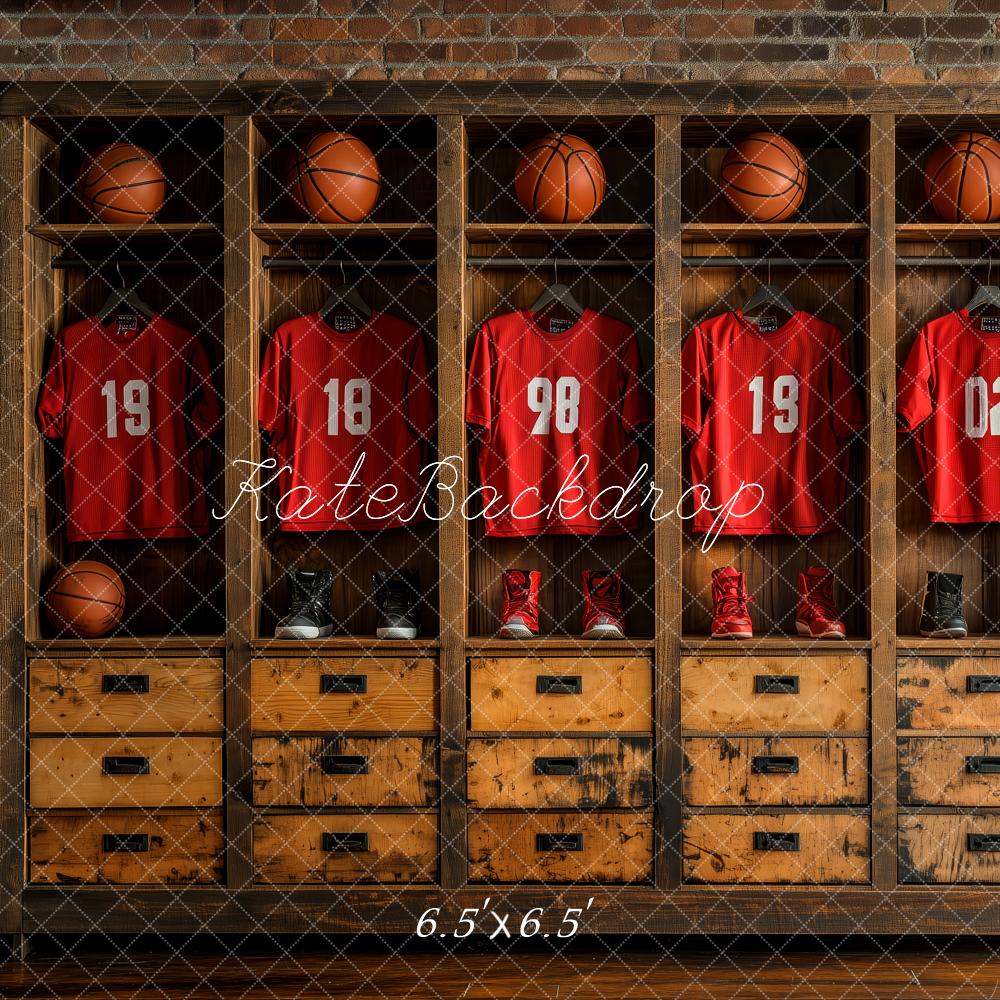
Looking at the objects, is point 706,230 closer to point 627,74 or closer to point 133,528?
point 627,74

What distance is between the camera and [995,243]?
2727 mm

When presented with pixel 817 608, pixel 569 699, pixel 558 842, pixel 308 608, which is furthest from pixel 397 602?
pixel 817 608

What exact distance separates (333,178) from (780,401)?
4.29 feet

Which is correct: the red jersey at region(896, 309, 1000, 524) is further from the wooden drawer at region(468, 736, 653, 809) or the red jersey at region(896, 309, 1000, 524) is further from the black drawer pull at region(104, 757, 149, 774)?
the black drawer pull at region(104, 757, 149, 774)

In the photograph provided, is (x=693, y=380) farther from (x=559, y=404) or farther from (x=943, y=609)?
(x=943, y=609)

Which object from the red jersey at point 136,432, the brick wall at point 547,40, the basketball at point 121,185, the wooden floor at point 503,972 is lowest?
the wooden floor at point 503,972

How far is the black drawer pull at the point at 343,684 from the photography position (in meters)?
2.46

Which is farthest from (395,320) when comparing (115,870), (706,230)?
(115,870)

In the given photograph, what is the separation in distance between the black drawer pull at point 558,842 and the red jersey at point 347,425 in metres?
0.89

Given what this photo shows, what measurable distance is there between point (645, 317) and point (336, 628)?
122 centimetres


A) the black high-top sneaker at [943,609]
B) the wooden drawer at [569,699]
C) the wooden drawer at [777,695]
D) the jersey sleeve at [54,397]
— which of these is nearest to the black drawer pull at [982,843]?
the wooden drawer at [777,695]

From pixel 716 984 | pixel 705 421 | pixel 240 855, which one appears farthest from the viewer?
pixel 705 421

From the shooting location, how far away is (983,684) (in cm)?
244

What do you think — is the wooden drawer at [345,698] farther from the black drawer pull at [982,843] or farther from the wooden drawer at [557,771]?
the black drawer pull at [982,843]
